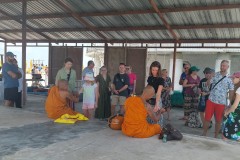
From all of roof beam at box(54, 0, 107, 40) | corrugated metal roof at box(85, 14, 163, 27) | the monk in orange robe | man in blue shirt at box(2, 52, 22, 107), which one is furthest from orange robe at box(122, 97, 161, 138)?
roof beam at box(54, 0, 107, 40)

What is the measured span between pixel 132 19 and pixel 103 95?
13.6 feet

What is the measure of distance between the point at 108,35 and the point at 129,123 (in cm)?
858

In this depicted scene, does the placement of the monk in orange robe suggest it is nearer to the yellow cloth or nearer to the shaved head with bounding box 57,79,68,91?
the yellow cloth

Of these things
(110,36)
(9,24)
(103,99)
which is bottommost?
(103,99)

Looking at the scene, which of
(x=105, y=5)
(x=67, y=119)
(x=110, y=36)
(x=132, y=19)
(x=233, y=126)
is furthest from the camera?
(x=110, y=36)

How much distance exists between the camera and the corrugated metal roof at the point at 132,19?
26.7 ft

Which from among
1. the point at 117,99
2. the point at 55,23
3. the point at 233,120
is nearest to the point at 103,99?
the point at 117,99

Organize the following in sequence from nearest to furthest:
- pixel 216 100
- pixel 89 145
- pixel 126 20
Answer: pixel 89 145, pixel 216 100, pixel 126 20

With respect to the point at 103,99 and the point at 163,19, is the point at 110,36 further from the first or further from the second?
the point at 103,99

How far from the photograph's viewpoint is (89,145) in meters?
3.35

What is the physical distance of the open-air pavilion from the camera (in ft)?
10.5

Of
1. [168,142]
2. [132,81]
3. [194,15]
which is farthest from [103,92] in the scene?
[194,15]

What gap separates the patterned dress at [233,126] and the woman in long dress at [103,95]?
3336 millimetres

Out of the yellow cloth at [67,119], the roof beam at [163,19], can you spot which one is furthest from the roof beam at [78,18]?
the yellow cloth at [67,119]
